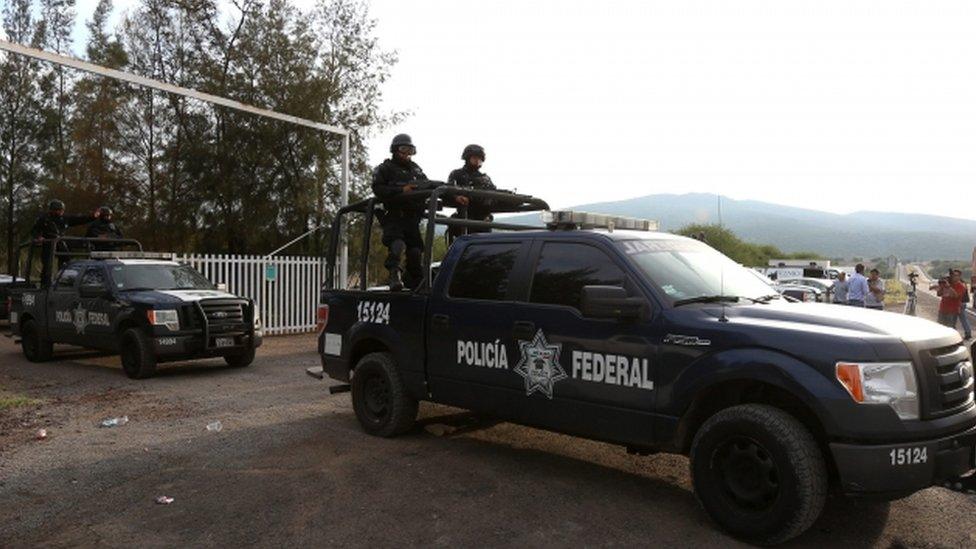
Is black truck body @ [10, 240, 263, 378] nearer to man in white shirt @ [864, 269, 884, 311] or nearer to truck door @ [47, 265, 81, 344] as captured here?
truck door @ [47, 265, 81, 344]

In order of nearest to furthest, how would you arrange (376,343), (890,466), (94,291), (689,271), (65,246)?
1. (890,466)
2. (689,271)
3. (376,343)
4. (94,291)
5. (65,246)

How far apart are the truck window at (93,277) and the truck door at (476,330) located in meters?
7.42

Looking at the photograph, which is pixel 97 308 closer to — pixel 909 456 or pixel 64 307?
pixel 64 307

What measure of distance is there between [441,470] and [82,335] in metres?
8.32

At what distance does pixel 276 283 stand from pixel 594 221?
503 inches

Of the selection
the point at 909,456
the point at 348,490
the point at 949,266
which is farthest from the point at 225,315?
the point at 949,266

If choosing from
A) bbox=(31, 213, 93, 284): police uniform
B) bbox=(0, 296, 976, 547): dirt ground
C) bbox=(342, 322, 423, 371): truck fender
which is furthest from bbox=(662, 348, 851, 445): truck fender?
bbox=(31, 213, 93, 284): police uniform

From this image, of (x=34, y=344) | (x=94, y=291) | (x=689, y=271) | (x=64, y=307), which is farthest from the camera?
(x=34, y=344)

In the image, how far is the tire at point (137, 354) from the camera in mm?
10336

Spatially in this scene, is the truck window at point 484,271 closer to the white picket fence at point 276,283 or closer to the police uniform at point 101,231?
the police uniform at point 101,231

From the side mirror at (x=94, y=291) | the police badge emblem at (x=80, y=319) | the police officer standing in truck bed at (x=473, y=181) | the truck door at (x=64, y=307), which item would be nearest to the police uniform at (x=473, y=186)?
the police officer standing in truck bed at (x=473, y=181)

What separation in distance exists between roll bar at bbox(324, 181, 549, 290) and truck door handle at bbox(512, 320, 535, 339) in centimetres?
116

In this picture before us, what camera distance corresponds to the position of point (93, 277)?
1151 centimetres

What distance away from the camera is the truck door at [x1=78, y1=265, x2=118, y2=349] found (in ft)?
36.0
